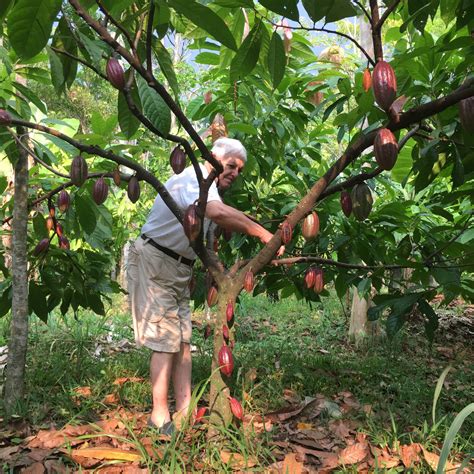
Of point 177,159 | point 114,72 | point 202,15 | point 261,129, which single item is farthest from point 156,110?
point 261,129

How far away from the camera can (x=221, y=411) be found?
159 centimetres

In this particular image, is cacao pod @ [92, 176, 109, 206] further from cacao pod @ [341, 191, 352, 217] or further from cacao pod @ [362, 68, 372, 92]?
cacao pod @ [362, 68, 372, 92]

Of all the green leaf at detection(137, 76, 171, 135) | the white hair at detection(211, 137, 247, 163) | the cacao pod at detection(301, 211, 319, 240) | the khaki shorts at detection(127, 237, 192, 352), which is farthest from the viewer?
the khaki shorts at detection(127, 237, 192, 352)

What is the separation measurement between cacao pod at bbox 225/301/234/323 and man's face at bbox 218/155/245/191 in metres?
0.57

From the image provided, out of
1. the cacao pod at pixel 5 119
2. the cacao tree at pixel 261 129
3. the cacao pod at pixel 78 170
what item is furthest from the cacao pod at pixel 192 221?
the cacao pod at pixel 5 119

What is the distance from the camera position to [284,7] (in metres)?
0.98

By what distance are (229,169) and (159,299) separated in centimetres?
63

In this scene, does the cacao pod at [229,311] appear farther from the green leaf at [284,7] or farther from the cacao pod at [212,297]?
the green leaf at [284,7]

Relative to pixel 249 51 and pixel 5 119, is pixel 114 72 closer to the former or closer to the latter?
pixel 249 51

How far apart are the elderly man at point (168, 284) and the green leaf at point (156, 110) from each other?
699mm

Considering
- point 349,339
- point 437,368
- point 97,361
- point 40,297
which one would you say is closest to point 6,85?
point 40,297

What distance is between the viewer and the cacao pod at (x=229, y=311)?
1553 mm

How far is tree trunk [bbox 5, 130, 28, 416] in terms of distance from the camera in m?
1.93

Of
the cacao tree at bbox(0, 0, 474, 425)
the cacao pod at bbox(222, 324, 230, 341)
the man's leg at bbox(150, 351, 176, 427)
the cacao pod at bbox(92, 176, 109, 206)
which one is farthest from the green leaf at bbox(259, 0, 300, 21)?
the man's leg at bbox(150, 351, 176, 427)
